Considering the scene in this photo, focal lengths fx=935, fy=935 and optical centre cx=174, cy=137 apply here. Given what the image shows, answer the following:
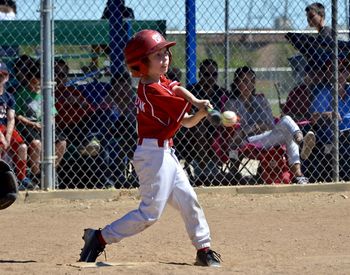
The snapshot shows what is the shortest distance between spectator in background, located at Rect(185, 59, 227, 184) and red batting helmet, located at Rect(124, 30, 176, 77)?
3893mm

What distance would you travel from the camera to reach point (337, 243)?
680 cm

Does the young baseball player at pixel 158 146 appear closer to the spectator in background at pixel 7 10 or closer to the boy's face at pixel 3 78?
the boy's face at pixel 3 78

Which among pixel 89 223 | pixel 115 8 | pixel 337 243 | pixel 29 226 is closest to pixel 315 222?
pixel 337 243

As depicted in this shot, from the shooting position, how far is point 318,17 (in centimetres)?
995

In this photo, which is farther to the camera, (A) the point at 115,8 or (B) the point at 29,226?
(A) the point at 115,8

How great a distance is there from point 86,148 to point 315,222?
267 cm

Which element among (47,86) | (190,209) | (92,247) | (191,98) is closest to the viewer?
(191,98)

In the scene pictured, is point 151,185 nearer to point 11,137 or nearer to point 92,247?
point 92,247

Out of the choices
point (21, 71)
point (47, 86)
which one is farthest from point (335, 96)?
point (21, 71)

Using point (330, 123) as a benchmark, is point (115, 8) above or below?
above

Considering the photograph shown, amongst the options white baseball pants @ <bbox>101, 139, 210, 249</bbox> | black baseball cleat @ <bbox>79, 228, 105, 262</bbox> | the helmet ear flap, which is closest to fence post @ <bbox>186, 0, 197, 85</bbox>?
the helmet ear flap

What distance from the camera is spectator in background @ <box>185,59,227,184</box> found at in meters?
9.57

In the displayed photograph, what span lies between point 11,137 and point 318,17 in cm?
349

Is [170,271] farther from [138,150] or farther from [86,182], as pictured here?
[86,182]
